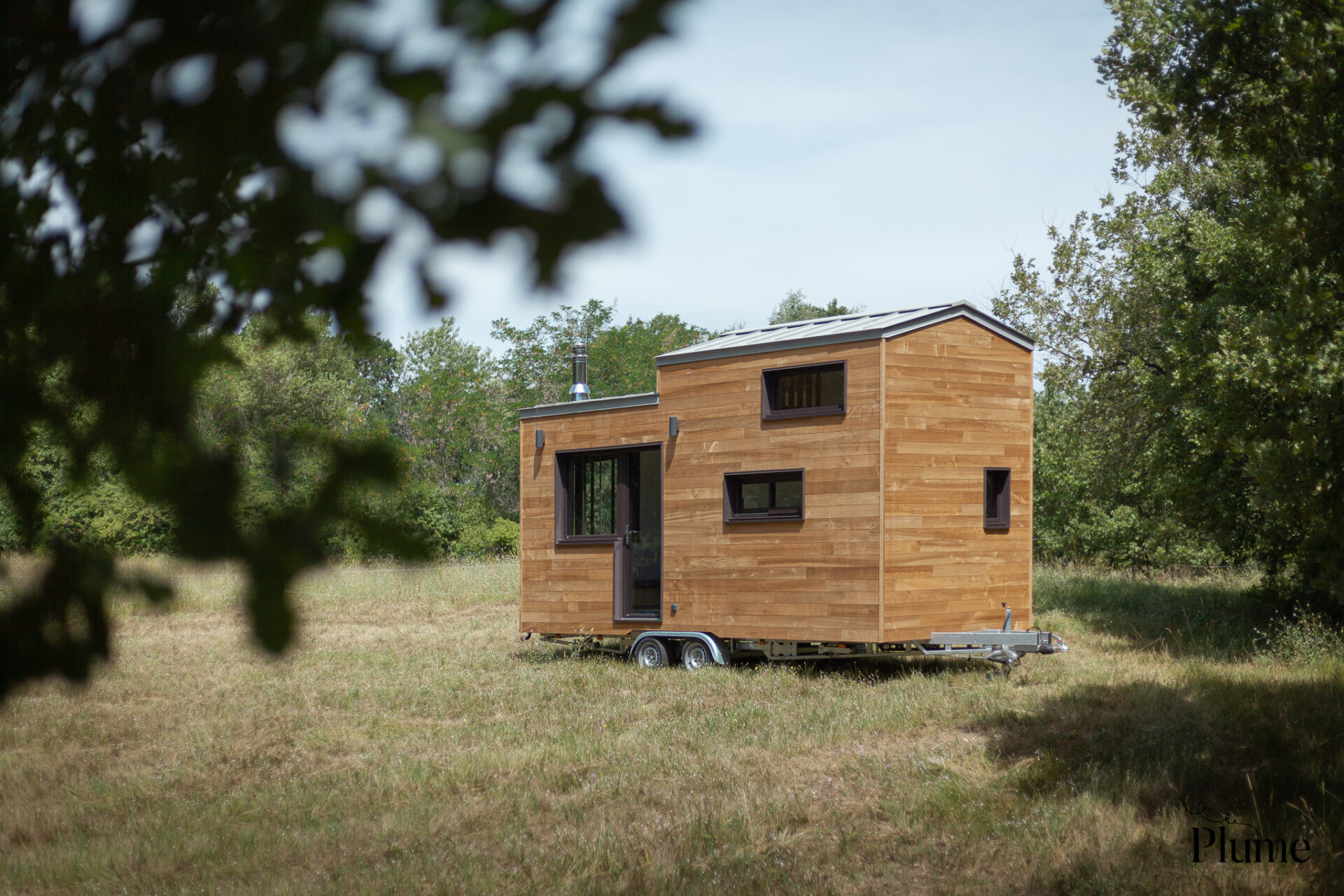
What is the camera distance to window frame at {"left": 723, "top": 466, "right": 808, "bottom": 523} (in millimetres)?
11875

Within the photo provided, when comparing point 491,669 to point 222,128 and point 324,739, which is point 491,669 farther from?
point 222,128

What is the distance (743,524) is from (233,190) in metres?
10.8

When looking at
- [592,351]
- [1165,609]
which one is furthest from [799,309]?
[1165,609]

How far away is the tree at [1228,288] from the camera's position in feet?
22.1

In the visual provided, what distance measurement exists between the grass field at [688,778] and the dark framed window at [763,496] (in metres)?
1.63

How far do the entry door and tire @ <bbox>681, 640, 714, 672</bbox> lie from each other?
90 cm

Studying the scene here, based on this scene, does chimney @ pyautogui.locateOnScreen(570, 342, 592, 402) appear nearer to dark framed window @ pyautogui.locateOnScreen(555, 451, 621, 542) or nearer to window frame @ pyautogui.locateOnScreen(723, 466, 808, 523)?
dark framed window @ pyautogui.locateOnScreen(555, 451, 621, 542)

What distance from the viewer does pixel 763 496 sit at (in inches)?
527

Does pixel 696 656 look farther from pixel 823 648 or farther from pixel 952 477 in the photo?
pixel 952 477

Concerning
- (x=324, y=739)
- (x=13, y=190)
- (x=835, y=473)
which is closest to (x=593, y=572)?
(x=835, y=473)

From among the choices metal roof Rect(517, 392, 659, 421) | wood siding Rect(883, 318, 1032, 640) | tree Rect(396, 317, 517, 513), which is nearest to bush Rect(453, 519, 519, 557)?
tree Rect(396, 317, 517, 513)

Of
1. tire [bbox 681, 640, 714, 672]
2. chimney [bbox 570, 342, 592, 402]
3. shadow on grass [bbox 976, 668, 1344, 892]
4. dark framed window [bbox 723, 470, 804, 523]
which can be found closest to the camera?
shadow on grass [bbox 976, 668, 1344, 892]

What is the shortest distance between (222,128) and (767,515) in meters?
10.8

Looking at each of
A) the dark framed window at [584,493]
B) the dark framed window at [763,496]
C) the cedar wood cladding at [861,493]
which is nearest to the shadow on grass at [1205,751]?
the cedar wood cladding at [861,493]
